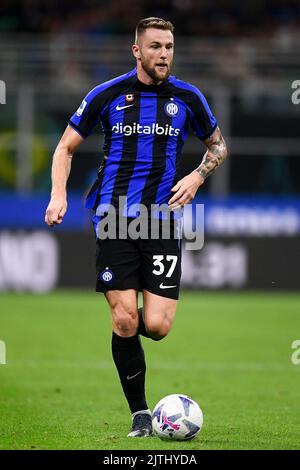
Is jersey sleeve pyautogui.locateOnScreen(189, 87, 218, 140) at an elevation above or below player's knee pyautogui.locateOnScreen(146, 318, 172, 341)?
above

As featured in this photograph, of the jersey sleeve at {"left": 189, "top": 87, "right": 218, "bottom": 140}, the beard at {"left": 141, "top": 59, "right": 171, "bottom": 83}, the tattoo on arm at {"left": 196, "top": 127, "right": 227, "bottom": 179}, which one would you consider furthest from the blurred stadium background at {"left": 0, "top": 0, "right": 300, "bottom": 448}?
the beard at {"left": 141, "top": 59, "right": 171, "bottom": 83}

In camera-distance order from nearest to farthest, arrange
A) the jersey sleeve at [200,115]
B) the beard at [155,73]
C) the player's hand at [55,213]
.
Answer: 1. the player's hand at [55,213]
2. the beard at [155,73]
3. the jersey sleeve at [200,115]

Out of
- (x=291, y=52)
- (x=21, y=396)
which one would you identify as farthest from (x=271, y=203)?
(x=21, y=396)

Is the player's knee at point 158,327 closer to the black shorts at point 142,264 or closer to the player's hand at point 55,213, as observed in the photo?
the black shorts at point 142,264

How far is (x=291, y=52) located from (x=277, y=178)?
116 inches

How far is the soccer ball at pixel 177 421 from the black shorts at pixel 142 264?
0.71 m

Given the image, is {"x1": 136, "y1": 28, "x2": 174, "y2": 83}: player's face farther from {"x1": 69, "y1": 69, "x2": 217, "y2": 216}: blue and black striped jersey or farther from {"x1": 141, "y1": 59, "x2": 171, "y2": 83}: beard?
{"x1": 69, "y1": 69, "x2": 217, "y2": 216}: blue and black striped jersey

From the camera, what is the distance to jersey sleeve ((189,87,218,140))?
680 cm

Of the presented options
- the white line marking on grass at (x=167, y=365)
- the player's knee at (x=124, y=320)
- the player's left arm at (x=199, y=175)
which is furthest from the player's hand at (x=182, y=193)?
the white line marking on grass at (x=167, y=365)

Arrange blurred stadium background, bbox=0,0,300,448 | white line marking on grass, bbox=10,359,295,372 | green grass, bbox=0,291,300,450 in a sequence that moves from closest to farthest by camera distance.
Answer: green grass, bbox=0,291,300,450 < white line marking on grass, bbox=10,359,295,372 < blurred stadium background, bbox=0,0,300,448

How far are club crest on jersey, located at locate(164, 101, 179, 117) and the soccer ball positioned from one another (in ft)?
6.09

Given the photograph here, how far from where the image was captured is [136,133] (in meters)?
6.66

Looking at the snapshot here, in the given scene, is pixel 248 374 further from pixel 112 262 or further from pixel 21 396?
pixel 112 262

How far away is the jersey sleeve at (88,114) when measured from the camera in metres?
6.68
